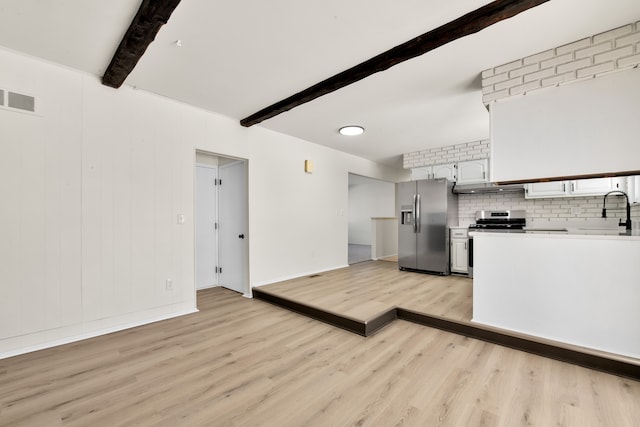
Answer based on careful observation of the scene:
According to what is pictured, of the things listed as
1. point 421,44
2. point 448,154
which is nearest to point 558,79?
point 421,44

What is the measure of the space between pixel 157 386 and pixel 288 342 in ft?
3.64

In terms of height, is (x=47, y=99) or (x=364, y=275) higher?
(x=47, y=99)

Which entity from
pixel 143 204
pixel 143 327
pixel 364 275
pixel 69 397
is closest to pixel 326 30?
pixel 143 204

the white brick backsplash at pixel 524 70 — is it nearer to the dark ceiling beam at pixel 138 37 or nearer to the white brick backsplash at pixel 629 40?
the white brick backsplash at pixel 629 40

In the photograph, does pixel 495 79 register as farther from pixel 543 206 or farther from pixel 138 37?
pixel 543 206

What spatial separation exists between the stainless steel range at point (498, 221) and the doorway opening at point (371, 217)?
2.41 m

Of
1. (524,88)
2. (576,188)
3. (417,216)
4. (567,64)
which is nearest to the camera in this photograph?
(567,64)

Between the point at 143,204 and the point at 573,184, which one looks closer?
the point at 143,204

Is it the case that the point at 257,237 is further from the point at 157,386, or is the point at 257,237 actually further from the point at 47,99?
the point at 47,99

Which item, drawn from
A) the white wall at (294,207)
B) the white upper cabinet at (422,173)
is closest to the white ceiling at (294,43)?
the white wall at (294,207)

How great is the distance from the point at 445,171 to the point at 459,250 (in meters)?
1.59

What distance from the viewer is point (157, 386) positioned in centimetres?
197

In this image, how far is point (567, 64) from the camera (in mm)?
2303

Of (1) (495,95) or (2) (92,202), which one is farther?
(2) (92,202)
